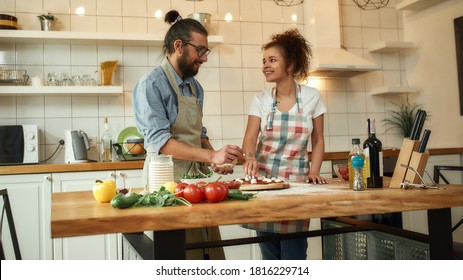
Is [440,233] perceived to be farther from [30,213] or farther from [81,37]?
[81,37]

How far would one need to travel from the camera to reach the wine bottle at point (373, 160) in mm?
1523

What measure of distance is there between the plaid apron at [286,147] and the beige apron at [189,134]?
25cm

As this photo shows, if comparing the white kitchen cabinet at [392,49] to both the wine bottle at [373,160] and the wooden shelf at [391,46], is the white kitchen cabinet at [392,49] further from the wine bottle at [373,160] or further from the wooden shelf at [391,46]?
the wine bottle at [373,160]

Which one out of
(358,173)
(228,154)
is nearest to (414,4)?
(358,173)

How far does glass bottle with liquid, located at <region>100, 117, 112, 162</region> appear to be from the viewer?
3408 mm

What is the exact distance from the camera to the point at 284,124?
82.4 inches

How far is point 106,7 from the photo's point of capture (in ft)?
11.5

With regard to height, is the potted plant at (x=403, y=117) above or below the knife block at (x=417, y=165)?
above

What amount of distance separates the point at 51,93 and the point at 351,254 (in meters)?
2.21

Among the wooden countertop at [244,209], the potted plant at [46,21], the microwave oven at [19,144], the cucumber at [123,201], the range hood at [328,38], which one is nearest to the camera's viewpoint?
the wooden countertop at [244,209]

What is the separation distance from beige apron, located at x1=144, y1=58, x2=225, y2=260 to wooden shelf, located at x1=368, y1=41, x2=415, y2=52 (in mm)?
2539

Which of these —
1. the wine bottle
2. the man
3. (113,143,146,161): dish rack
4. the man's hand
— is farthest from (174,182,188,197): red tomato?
(113,143,146,161): dish rack

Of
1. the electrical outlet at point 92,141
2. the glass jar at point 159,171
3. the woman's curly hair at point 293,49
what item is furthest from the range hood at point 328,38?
the glass jar at point 159,171

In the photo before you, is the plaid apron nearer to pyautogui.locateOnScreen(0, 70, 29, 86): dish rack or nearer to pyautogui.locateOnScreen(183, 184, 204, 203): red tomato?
pyautogui.locateOnScreen(183, 184, 204, 203): red tomato
